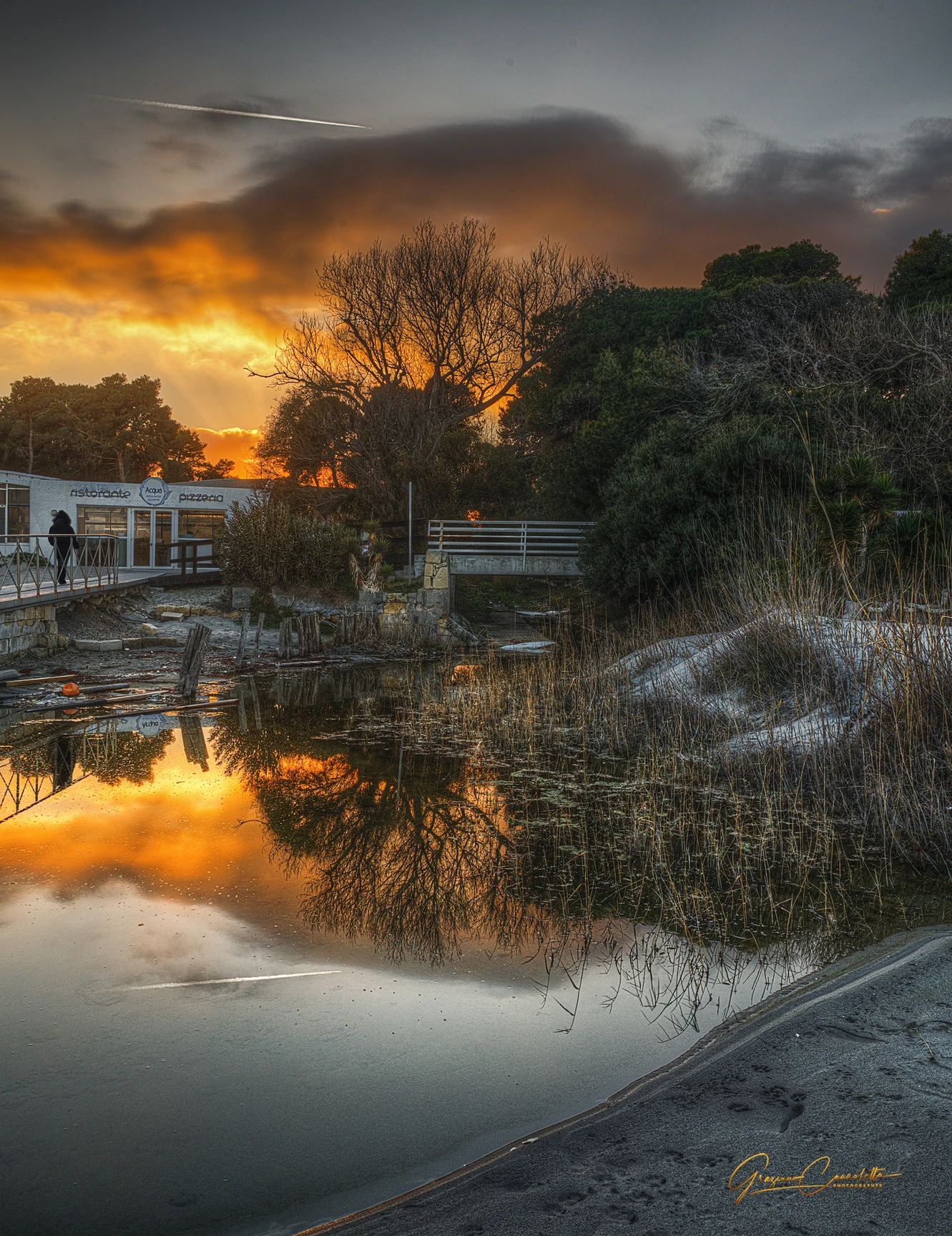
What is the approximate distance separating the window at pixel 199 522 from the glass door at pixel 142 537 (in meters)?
1.10

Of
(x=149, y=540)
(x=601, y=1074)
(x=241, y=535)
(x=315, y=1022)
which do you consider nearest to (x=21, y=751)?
(x=315, y=1022)

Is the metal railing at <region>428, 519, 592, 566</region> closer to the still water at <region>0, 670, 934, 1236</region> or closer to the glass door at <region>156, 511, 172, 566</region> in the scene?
the glass door at <region>156, 511, 172, 566</region>

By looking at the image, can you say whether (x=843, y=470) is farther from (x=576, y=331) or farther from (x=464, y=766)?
(x=576, y=331)

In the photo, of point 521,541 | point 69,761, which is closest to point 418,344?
point 521,541

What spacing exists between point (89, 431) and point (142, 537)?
30.9 metres

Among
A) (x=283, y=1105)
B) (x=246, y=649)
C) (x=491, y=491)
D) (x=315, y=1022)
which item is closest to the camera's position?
(x=283, y=1105)

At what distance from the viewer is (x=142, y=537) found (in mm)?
33656

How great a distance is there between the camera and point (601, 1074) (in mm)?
4027

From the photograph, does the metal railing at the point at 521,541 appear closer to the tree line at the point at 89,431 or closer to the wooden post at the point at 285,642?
the wooden post at the point at 285,642

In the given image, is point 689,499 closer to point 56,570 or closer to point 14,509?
point 56,570

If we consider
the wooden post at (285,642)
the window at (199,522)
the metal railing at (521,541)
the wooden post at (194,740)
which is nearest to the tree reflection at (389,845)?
the wooden post at (194,740)

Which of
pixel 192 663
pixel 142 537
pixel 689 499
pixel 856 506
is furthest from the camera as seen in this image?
pixel 142 537

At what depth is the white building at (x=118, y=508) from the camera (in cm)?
3291

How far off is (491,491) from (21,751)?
28.5m
